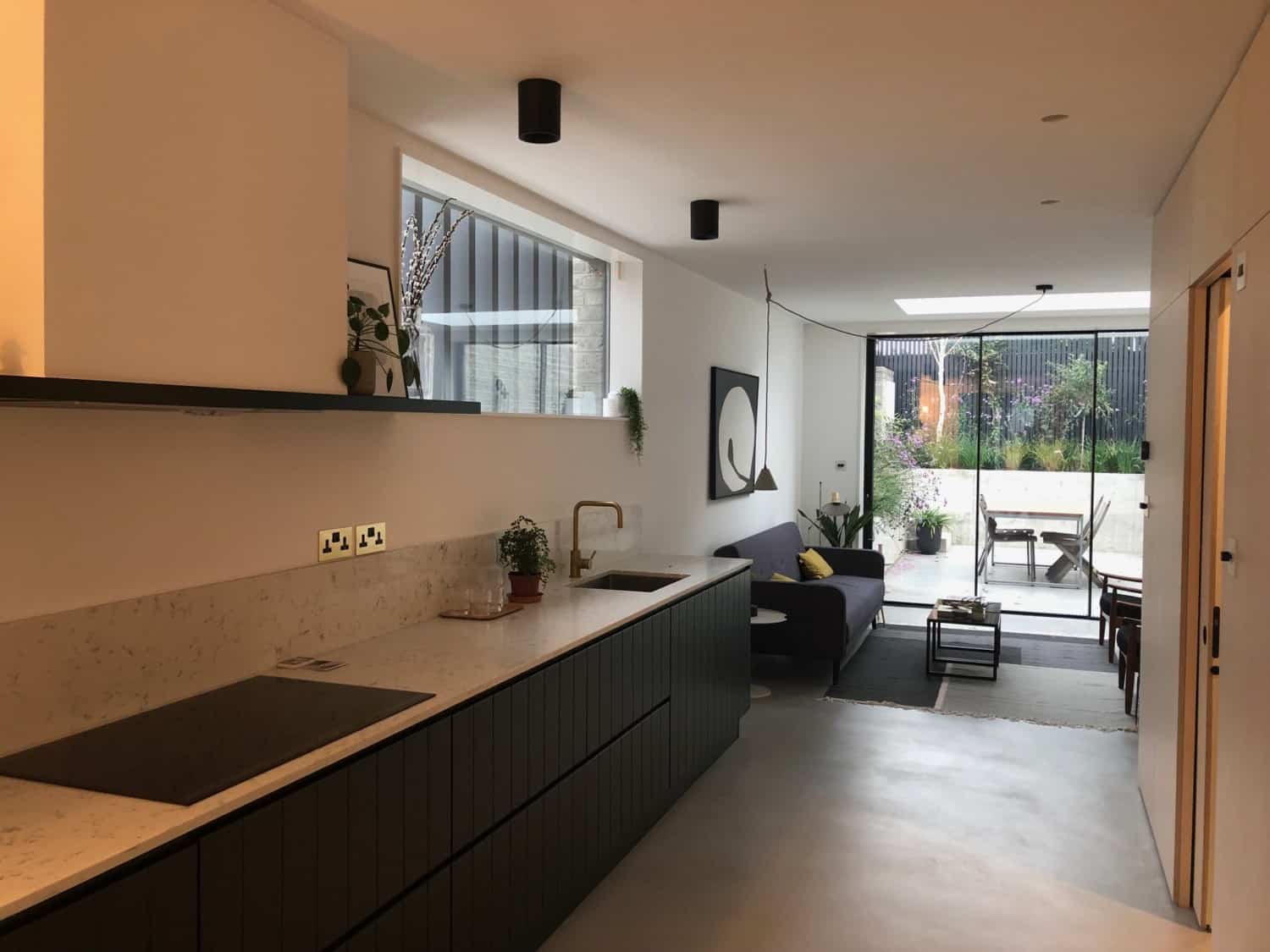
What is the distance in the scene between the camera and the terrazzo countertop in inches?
56.4

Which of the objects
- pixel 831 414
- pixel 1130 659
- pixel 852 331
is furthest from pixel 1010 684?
pixel 852 331

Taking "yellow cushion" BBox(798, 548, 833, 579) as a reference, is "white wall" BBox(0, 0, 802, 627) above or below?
above

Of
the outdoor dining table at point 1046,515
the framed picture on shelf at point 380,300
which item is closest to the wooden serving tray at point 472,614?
the framed picture on shelf at point 380,300

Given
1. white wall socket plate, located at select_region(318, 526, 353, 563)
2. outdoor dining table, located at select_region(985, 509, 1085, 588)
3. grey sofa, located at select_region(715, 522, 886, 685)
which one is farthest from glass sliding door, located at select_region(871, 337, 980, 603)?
white wall socket plate, located at select_region(318, 526, 353, 563)

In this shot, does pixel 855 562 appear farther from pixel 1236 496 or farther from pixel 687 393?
pixel 1236 496

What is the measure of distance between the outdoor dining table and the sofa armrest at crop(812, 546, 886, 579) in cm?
136

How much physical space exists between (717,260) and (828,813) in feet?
10.2

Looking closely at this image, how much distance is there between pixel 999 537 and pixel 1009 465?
0.63 metres

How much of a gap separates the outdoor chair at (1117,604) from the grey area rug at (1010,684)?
0.48ft

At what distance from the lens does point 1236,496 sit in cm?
230

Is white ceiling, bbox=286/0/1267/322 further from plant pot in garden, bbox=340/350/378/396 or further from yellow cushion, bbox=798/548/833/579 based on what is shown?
yellow cushion, bbox=798/548/833/579

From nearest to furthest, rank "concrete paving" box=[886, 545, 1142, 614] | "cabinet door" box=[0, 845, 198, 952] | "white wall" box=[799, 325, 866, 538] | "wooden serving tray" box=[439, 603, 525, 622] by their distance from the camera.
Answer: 1. "cabinet door" box=[0, 845, 198, 952]
2. "wooden serving tray" box=[439, 603, 525, 622]
3. "concrete paving" box=[886, 545, 1142, 614]
4. "white wall" box=[799, 325, 866, 538]

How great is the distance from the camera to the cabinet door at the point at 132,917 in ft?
4.38

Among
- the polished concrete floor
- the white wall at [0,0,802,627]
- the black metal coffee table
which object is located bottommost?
the polished concrete floor
